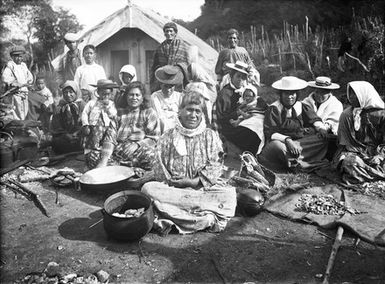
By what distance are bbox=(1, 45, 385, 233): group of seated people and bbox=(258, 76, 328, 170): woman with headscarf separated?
0.05ft

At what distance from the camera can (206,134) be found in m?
3.88

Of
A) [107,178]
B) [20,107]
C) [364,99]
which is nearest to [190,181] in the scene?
[107,178]

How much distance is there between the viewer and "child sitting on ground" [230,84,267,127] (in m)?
5.73

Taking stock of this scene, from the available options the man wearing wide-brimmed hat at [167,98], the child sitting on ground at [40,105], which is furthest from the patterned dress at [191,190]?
the child sitting on ground at [40,105]

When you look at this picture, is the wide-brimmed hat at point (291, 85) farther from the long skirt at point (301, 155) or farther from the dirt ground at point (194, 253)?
the dirt ground at point (194, 253)

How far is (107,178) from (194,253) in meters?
1.70

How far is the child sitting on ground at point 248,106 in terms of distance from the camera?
18.8 feet

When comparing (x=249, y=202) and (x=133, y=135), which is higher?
(x=133, y=135)

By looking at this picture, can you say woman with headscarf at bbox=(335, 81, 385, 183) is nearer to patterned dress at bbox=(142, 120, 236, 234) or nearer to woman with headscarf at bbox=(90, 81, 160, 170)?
patterned dress at bbox=(142, 120, 236, 234)

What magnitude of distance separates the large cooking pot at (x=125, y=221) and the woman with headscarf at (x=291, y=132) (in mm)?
2537

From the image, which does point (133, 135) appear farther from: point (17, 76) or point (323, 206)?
point (17, 76)

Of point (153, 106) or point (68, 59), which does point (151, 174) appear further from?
point (68, 59)

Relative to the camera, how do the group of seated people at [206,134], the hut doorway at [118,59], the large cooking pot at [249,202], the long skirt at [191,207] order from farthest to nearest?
1. the hut doorway at [118,59]
2. the large cooking pot at [249,202]
3. the group of seated people at [206,134]
4. the long skirt at [191,207]

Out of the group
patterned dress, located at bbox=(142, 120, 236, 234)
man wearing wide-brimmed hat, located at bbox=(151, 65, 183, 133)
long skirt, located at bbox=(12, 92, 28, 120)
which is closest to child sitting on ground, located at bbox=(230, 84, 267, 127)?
man wearing wide-brimmed hat, located at bbox=(151, 65, 183, 133)
